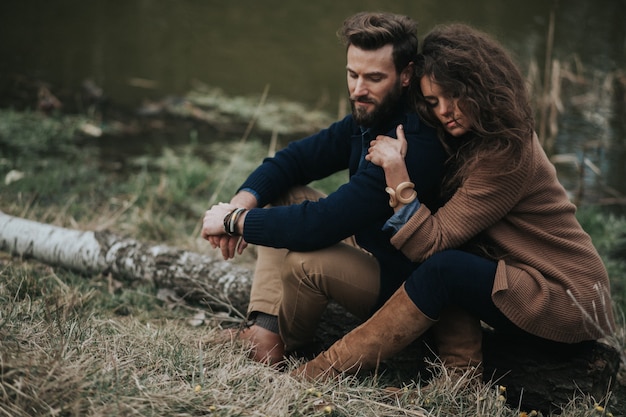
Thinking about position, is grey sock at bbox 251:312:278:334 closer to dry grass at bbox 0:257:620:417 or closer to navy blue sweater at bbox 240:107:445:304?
dry grass at bbox 0:257:620:417

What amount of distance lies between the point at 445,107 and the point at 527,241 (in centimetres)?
60

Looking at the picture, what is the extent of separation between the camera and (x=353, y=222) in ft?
8.41

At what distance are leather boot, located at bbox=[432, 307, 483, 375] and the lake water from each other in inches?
→ 148

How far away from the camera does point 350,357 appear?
255cm

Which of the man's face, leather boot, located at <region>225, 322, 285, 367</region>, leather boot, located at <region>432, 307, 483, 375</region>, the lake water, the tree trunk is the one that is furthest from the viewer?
the lake water

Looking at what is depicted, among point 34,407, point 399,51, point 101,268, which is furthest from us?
point 101,268

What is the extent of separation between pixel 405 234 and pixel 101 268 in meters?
1.88

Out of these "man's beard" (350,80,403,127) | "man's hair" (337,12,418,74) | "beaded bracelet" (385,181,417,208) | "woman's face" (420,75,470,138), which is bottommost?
"beaded bracelet" (385,181,417,208)

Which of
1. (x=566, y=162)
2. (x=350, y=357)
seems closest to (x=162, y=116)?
(x=566, y=162)

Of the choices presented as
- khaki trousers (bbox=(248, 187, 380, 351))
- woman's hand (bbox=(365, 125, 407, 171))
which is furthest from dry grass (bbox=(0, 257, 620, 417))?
woman's hand (bbox=(365, 125, 407, 171))

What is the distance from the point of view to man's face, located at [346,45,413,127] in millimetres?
2664

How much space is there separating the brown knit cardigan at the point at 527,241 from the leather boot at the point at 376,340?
21cm

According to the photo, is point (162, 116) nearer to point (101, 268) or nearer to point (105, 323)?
point (101, 268)

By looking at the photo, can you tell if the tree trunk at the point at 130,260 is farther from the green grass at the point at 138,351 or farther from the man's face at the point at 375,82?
the man's face at the point at 375,82
